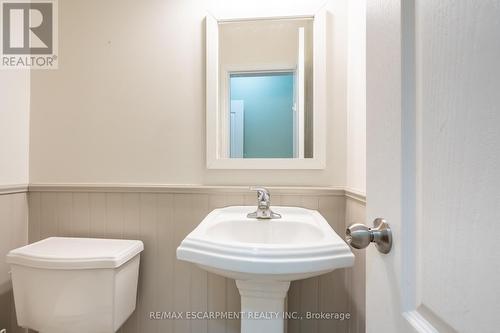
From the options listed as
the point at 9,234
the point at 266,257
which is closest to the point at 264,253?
the point at 266,257

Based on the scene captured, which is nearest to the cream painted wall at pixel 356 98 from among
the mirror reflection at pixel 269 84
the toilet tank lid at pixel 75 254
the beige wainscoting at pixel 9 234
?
the mirror reflection at pixel 269 84

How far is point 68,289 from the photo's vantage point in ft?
2.88

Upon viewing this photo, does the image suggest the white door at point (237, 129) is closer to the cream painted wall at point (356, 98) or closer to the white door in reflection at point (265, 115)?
the white door in reflection at point (265, 115)

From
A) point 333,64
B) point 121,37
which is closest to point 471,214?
point 333,64

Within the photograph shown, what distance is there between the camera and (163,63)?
3.82 feet

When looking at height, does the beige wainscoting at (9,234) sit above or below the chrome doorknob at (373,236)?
below

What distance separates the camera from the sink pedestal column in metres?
0.75

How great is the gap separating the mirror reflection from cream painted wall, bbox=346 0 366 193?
0.17 meters

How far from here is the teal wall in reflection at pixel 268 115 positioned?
44.0 inches

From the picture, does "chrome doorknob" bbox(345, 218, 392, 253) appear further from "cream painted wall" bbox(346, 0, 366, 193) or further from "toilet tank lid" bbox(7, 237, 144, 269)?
"toilet tank lid" bbox(7, 237, 144, 269)

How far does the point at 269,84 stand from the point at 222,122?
280mm

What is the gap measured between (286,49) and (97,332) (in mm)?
1382

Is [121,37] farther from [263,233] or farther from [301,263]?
[301,263]

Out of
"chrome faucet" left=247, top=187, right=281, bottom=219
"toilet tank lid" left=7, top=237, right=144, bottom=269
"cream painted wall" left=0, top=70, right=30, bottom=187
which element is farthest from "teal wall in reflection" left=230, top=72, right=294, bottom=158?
"cream painted wall" left=0, top=70, right=30, bottom=187
